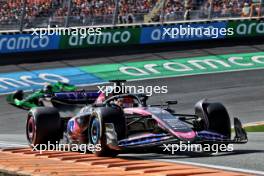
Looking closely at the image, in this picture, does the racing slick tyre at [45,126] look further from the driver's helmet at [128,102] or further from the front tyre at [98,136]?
the front tyre at [98,136]

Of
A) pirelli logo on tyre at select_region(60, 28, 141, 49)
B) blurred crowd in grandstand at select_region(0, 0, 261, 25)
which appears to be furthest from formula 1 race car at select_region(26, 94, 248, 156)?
pirelli logo on tyre at select_region(60, 28, 141, 49)

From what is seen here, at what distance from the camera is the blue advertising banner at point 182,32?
1309 inches

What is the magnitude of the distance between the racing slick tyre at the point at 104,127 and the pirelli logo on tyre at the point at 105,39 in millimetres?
20839

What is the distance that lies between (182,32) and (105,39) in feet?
11.8

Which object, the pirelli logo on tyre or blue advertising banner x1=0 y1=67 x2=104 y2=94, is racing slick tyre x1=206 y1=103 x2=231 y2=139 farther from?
the pirelli logo on tyre

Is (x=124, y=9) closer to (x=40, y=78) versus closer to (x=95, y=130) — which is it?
(x=40, y=78)

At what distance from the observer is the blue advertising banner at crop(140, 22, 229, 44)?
3325 cm

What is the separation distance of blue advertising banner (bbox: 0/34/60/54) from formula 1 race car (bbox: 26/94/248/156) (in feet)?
59.5

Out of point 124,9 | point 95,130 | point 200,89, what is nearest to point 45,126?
point 95,130

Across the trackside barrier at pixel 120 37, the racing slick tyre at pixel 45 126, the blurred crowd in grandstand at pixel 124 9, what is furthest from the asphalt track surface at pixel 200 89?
the racing slick tyre at pixel 45 126

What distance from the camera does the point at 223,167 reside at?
8.94 metres

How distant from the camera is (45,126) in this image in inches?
500

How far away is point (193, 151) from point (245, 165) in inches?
93.9

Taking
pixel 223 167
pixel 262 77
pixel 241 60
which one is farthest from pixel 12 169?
pixel 241 60
